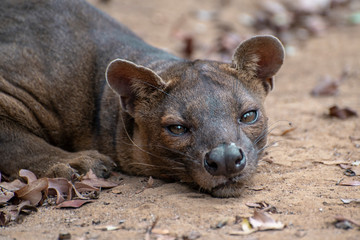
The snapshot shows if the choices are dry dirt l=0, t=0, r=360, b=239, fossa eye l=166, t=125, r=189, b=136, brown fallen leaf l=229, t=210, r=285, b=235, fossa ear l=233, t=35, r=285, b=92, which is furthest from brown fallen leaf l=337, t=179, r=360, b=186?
fossa eye l=166, t=125, r=189, b=136

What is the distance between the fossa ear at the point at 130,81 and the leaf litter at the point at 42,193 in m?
0.90

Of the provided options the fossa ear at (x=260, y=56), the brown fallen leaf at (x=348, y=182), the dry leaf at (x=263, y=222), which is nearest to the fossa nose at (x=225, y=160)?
the dry leaf at (x=263, y=222)

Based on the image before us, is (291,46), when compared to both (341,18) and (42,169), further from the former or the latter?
(42,169)

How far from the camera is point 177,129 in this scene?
15.0 ft

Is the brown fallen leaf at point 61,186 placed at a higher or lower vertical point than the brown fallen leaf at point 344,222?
lower

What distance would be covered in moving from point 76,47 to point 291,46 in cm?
607

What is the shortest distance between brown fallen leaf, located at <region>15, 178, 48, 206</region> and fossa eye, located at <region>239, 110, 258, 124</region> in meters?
1.94

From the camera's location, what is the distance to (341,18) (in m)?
12.1

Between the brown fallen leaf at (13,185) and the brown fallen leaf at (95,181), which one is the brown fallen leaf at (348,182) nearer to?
the brown fallen leaf at (95,181)

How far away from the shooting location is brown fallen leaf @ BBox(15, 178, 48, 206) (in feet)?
14.5

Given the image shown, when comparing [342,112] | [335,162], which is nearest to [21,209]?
[335,162]

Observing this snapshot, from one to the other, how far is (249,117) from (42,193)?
6.80ft

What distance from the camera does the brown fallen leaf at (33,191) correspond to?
14.5ft

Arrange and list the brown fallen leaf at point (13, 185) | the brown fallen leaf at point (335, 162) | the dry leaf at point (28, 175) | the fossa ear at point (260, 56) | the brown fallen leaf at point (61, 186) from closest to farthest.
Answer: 1. the brown fallen leaf at point (61, 186)
2. the brown fallen leaf at point (13, 185)
3. the dry leaf at point (28, 175)
4. the fossa ear at point (260, 56)
5. the brown fallen leaf at point (335, 162)
